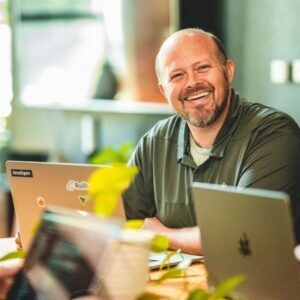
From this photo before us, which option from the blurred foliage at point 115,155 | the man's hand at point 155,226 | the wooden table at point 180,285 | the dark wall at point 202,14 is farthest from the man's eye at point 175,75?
the blurred foliage at point 115,155

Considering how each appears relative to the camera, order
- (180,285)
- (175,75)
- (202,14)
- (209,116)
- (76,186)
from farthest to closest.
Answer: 1. (202,14)
2. (175,75)
3. (209,116)
4. (76,186)
5. (180,285)

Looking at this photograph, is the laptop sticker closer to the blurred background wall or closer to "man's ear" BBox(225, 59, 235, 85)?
"man's ear" BBox(225, 59, 235, 85)

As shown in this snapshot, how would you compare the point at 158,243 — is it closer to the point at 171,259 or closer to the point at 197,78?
the point at 171,259

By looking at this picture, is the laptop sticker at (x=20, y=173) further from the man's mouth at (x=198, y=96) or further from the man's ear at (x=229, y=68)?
the man's ear at (x=229, y=68)

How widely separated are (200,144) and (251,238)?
1.14m

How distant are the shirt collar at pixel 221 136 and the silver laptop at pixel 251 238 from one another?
871mm

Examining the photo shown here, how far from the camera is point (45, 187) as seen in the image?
2.23m

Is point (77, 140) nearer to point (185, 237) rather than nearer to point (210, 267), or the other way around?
point (185, 237)

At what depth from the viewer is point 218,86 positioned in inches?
107

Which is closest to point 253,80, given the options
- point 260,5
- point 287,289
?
point 260,5

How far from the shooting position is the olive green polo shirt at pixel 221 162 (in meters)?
2.44

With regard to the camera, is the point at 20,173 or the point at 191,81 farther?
the point at 191,81

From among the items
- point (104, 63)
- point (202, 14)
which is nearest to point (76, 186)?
point (202, 14)

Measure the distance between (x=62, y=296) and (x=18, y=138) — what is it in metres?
4.60
